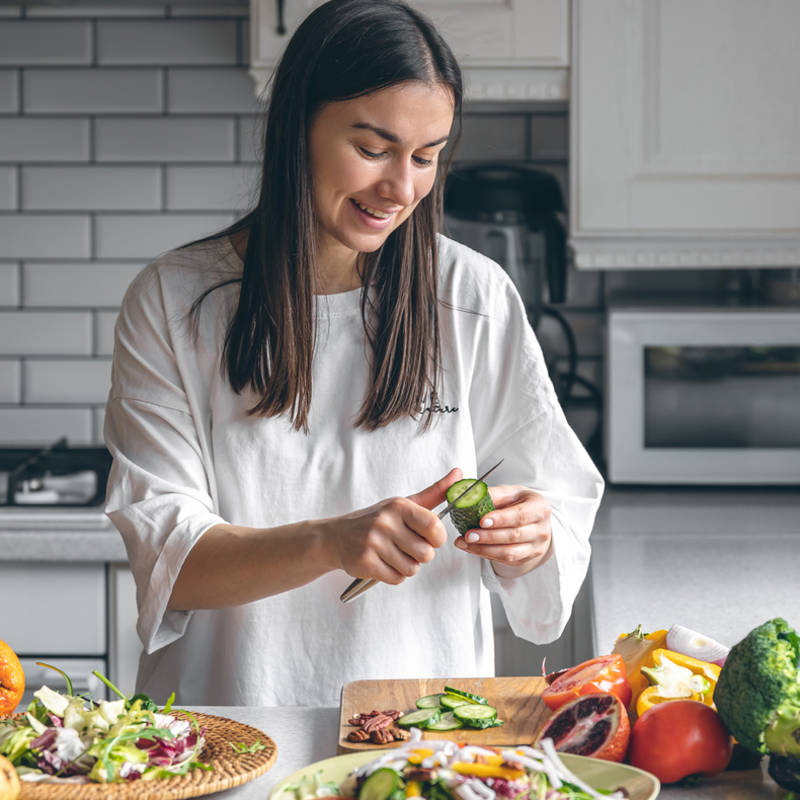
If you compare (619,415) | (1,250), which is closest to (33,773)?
(619,415)

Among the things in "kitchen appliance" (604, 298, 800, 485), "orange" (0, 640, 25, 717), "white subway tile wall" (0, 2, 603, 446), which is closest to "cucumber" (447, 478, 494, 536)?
"orange" (0, 640, 25, 717)

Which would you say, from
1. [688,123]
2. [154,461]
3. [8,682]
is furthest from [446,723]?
[688,123]

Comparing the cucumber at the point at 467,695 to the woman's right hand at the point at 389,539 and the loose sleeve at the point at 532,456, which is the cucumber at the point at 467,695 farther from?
the loose sleeve at the point at 532,456

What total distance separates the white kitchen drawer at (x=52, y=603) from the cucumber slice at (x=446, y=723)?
1077mm

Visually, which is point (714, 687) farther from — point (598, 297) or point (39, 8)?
point (39, 8)

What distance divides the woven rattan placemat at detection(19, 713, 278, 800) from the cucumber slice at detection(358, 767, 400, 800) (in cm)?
13

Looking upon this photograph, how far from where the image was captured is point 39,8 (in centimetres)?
234

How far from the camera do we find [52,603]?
74.7 inches

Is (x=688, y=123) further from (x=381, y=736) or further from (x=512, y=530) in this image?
(x=381, y=736)

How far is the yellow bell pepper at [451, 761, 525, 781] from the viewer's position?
2.43ft

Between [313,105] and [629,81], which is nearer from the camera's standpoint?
[313,105]

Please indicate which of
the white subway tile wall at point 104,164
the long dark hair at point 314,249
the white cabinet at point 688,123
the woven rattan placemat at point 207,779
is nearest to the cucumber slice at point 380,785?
the woven rattan placemat at point 207,779

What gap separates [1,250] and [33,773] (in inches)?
70.9

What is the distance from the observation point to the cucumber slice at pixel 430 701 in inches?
38.0
